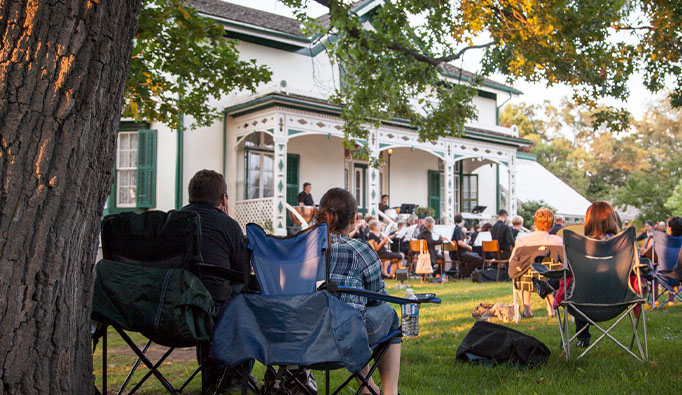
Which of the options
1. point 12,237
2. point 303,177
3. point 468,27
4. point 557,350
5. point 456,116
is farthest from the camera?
point 303,177

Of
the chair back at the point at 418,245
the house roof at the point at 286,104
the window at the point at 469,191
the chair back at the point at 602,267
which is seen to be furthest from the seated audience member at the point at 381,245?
the window at the point at 469,191

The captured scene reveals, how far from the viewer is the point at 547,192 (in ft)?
97.8

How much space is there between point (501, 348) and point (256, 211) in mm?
11918

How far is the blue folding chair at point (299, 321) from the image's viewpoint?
322cm

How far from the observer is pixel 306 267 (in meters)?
3.50

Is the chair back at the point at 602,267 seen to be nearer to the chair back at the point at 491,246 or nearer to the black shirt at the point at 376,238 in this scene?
the chair back at the point at 491,246

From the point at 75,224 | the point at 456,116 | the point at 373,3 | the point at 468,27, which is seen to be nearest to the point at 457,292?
the point at 456,116

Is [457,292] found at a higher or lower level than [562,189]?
lower

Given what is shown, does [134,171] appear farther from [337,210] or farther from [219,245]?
[337,210]

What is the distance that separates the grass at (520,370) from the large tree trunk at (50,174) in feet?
6.03

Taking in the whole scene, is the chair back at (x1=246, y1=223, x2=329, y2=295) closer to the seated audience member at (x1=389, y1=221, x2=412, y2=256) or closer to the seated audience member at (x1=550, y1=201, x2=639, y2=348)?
the seated audience member at (x1=550, y1=201, x2=639, y2=348)

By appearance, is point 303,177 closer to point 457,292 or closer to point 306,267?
point 457,292

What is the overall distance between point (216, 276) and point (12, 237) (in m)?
1.36

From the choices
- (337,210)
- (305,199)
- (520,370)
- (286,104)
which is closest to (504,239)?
(305,199)
